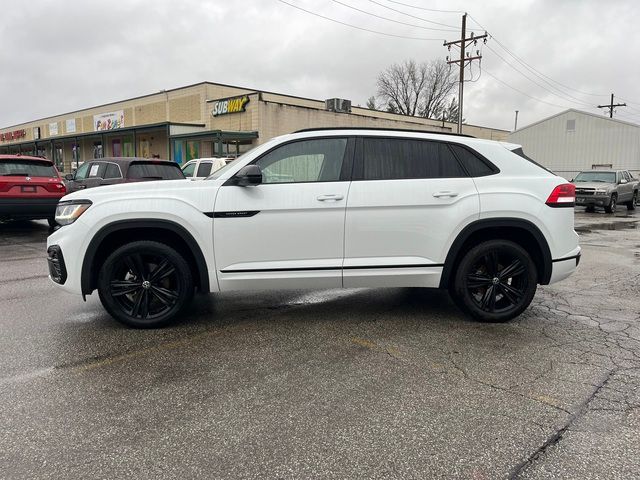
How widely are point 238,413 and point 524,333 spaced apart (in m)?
2.88

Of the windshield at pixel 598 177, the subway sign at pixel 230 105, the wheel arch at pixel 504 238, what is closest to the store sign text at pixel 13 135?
the subway sign at pixel 230 105

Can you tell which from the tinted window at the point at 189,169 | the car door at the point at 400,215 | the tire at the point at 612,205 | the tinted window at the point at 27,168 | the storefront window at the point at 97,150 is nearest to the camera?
the car door at the point at 400,215

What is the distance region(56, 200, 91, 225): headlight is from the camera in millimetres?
4406

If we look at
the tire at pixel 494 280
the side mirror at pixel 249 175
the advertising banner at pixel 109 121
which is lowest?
the tire at pixel 494 280

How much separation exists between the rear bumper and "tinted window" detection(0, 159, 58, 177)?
60cm

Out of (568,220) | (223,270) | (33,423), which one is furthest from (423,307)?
(33,423)

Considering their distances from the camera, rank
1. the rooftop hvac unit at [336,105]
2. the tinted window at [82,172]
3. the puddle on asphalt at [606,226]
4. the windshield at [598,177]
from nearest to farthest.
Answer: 1. the tinted window at [82,172]
2. the puddle on asphalt at [606,226]
3. the windshield at [598,177]
4. the rooftop hvac unit at [336,105]

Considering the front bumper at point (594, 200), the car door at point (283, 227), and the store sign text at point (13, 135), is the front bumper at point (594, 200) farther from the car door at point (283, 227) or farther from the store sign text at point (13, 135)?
the store sign text at point (13, 135)

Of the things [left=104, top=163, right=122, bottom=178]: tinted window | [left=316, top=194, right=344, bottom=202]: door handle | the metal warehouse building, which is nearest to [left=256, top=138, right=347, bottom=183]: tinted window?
[left=316, top=194, right=344, bottom=202]: door handle

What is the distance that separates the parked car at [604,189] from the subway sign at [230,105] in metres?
17.3

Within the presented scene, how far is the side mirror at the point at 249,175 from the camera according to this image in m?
4.22

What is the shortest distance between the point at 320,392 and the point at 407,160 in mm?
2431

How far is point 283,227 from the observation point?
4395 millimetres

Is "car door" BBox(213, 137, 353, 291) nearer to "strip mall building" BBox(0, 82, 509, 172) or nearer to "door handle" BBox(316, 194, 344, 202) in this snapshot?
"door handle" BBox(316, 194, 344, 202)
